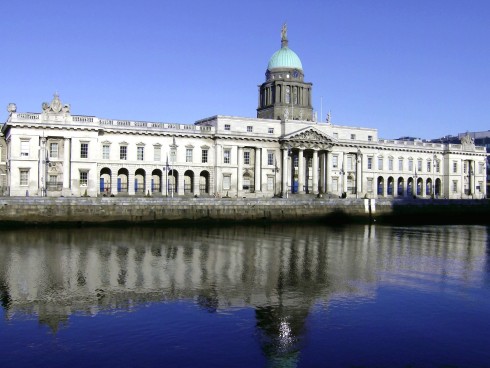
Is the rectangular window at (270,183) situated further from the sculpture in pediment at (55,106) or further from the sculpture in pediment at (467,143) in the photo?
the sculpture in pediment at (467,143)

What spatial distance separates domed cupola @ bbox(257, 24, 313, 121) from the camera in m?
93.1

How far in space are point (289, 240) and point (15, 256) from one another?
2191cm

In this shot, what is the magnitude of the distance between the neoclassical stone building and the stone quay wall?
10.4 metres

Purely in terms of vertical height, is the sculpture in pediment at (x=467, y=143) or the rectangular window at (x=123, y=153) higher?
the sculpture in pediment at (x=467, y=143)

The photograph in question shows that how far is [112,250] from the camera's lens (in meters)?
38.9

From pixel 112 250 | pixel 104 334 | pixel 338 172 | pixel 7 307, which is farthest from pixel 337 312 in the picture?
pixel 338 172

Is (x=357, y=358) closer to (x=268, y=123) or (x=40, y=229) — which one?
(x=40, y=229)

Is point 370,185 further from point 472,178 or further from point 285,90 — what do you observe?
point 472,178

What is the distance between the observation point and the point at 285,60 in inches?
3755

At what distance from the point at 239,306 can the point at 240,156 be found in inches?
2335

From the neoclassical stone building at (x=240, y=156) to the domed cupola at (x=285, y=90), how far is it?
16cm

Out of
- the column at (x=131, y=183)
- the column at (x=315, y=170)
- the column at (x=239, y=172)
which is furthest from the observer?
the column at (x=315, y=170)

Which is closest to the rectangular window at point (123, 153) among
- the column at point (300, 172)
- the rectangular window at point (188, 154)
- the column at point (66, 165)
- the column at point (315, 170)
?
the column at point (66, 165)

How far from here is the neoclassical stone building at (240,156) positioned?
2692 inches
